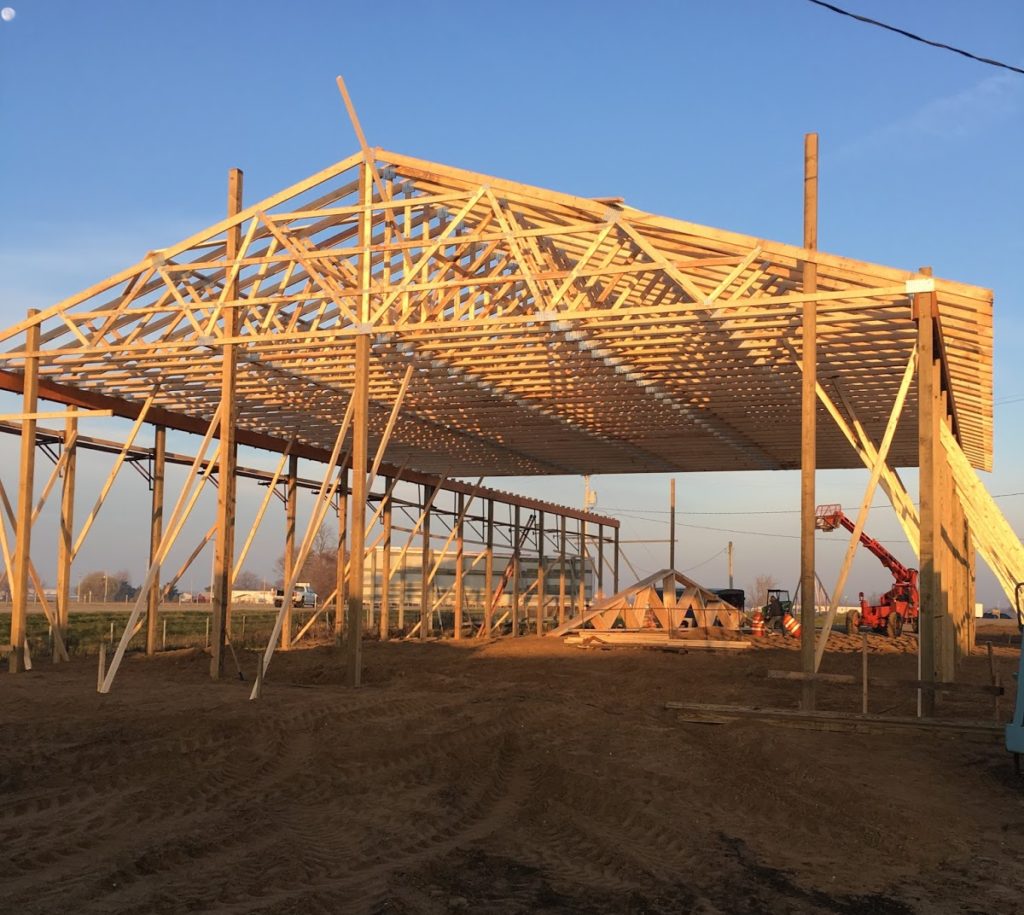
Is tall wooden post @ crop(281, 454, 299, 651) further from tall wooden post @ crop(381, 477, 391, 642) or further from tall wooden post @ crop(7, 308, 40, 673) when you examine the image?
tall wooden post @ crop(7, 308, 40, 673)

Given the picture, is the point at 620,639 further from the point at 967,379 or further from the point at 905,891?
the point at 905,891

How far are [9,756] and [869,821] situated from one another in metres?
8.25

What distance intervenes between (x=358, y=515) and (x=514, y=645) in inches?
469

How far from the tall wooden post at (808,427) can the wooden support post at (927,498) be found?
4.29ft

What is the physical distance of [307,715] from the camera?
43.0 feet

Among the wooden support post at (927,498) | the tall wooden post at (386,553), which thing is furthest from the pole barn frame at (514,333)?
the tall wooden post at (386,553)

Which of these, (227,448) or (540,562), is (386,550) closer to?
(540,562)

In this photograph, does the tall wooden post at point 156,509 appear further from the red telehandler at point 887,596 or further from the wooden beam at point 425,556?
the red telehandler at point 887,596

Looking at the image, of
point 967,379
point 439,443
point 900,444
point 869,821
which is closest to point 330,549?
point 439,443

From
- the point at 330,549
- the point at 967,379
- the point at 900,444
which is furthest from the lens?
the point at 330,549

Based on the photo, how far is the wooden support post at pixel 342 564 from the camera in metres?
24.4

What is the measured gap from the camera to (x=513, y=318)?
51.5 feet

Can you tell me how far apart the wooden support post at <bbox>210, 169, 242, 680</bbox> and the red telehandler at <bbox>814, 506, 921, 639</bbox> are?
2455 centimetres

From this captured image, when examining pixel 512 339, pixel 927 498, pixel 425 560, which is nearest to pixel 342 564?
pixel 425 560
